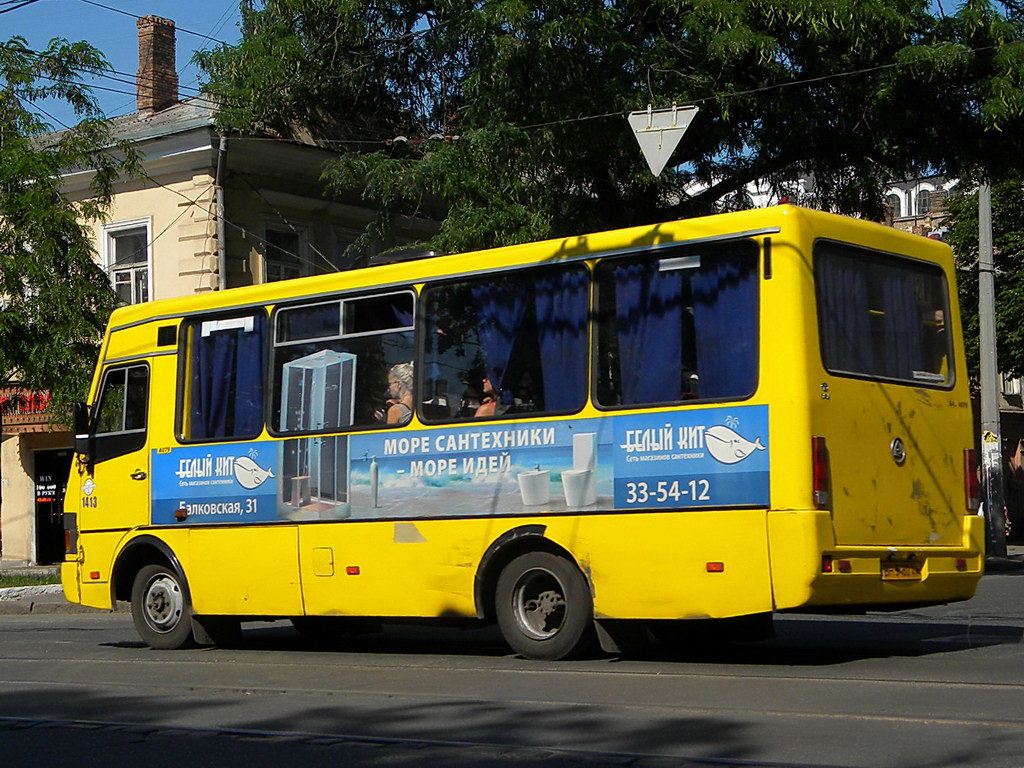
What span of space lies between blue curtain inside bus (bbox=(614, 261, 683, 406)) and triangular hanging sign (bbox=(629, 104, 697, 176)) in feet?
25.0

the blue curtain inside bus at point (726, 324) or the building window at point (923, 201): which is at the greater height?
the building window at point (923, 201)

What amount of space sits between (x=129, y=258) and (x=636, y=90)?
1206 cm

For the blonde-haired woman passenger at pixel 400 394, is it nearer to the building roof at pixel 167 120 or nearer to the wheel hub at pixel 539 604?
the wheel hub at pixel 539 604

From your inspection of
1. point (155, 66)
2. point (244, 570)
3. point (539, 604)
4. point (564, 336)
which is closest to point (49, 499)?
point (155, 66)

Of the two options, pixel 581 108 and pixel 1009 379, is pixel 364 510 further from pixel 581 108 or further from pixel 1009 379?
pixel 1009 379

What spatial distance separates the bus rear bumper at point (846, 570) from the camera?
941 centimetres

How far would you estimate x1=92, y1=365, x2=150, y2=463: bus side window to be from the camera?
44.0ft

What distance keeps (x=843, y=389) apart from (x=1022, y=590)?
10377 mm

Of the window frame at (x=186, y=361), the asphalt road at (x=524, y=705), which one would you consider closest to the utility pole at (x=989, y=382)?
the asphalt road at (x=524, y=705)

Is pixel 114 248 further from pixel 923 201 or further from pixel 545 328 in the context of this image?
pixel 923 201

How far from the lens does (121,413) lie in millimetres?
13602

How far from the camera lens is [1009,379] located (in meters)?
38.8

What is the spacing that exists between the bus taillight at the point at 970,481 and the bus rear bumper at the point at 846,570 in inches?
17.1

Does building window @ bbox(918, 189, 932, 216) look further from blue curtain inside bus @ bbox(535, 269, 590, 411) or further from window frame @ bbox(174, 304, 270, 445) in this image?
blue curtain inside bus @ bbox(535, 269, 590, 411)
